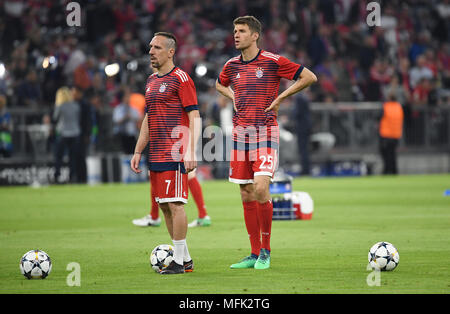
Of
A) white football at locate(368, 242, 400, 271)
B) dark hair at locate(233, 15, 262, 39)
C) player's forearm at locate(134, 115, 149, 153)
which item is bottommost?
white football at locate(368, 242, 400, 271)

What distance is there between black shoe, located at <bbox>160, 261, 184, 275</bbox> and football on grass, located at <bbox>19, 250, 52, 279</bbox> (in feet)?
3.93

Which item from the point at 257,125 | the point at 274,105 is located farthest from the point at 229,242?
the point at 274,105

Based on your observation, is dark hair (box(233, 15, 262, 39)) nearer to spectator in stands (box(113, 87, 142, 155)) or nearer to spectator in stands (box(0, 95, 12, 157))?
spectator in stands (box(113, 87, 142, 155))

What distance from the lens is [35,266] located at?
8.83 metres

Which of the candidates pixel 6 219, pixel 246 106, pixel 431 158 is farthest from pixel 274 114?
pixel 431 158

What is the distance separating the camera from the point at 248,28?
31.9 feet

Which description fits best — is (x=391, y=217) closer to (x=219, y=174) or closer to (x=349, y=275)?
(x=349, y=275)

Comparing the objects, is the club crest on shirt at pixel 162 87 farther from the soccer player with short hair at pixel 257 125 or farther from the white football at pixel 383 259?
the white football at pixel 383 259

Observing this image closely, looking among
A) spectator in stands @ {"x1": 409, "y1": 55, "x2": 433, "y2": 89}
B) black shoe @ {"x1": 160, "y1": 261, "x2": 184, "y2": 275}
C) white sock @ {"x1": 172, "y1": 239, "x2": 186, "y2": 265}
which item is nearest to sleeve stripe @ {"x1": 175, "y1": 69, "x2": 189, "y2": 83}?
white sock @ {"x1": 172, "y1": 239, "x2": 186, "y2": 265}

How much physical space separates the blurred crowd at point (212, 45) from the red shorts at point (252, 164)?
1526 cm

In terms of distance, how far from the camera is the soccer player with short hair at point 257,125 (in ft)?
31.6

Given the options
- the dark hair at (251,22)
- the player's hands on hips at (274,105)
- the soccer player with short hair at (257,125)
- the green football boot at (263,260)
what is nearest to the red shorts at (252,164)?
the soccer player with short hair at (257,125)

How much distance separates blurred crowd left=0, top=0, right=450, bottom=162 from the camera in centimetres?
2686

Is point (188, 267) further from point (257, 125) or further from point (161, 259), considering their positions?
point (257, 125)
